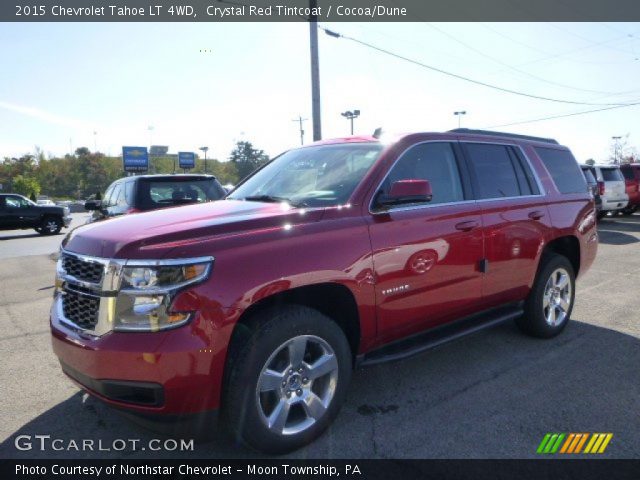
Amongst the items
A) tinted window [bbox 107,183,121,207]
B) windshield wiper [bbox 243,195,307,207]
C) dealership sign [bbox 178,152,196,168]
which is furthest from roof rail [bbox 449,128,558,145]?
dealership sign [bbox 178,152,196,168]

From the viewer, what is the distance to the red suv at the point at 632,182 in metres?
17.5

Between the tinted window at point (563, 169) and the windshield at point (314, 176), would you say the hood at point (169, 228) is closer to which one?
the windshield at point (314, 176)

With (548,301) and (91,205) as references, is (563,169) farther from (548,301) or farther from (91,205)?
(91,205)

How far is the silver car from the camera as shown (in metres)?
16.0

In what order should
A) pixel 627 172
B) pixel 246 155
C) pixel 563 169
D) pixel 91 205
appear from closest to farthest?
pixel 563 169 < pixel 91 205 < pixel 627 172 < pixel 246 155

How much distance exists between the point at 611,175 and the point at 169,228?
18.0 metres

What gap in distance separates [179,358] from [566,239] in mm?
4220

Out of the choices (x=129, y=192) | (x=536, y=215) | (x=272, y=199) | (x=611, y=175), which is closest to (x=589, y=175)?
(x=611, y=175)

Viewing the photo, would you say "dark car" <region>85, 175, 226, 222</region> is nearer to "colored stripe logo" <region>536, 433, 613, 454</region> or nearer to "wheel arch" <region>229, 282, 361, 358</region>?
Result: "wheel arch" <region>229, 282, 361, 358</region>

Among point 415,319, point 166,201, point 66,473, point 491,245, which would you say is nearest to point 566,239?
point 491,245

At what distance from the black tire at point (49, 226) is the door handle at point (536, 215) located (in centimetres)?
2045

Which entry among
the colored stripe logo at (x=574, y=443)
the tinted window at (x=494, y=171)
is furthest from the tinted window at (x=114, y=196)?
the colored stripe logo at (x=574, y=443)

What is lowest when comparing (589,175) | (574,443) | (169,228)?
(574,443)

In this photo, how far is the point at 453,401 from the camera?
3.38 metres
